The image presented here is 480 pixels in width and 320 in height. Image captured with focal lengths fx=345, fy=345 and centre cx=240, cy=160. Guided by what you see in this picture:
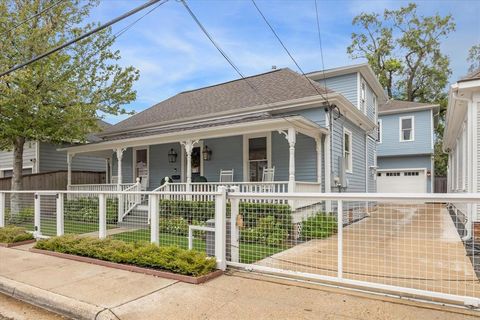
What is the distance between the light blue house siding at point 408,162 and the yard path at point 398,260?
15598 millimetres

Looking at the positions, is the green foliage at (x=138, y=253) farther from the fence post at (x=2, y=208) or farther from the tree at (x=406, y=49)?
the tree at (x=406, y=49)

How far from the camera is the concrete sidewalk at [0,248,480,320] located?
144 inches

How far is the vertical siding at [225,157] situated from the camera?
481 inches

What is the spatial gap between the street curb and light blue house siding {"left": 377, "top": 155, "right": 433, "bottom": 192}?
67.2ft

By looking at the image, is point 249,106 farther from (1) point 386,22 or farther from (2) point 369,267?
(1) point 386,22

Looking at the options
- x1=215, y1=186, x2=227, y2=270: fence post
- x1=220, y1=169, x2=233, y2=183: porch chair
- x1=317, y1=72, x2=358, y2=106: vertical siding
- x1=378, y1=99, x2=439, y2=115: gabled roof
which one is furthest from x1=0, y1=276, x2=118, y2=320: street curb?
x1=378, y1=99, x2=439, y2=115: gabled roof

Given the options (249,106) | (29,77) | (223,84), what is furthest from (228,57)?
(223,84)

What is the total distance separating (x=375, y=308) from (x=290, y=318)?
972 millimetres

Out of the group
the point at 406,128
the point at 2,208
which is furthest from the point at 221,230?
the point at 406,128

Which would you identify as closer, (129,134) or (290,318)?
(290,318)

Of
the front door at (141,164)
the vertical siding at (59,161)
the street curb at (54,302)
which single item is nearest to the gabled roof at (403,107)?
the front door at (141,164)

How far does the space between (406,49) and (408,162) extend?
13.8 m

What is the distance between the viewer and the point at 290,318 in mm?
3535

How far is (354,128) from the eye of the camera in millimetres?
13531
